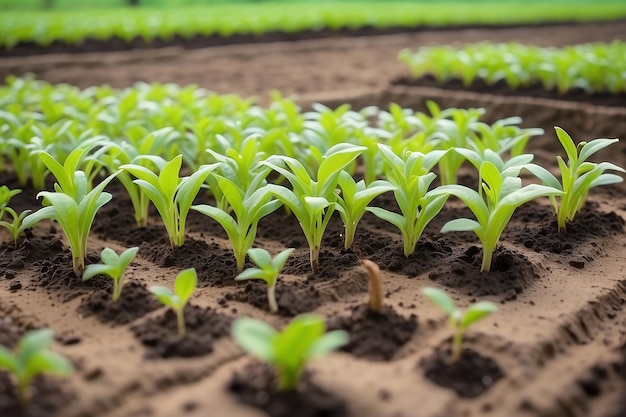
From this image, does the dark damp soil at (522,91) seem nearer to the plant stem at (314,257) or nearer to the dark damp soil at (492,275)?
the dark damp soil at (492,275)

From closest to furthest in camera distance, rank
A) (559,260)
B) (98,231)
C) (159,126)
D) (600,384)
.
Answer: (600,384), (559,260), (98,231), (159,126)

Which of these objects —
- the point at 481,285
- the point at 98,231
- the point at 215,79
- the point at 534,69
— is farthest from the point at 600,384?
the point at 215,79

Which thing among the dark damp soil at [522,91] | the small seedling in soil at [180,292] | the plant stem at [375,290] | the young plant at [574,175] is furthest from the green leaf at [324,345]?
the dark damp soil at [522,91]

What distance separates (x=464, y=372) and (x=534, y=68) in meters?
5.25

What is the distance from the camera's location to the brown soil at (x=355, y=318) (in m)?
1.98

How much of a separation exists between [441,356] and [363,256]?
979 mm

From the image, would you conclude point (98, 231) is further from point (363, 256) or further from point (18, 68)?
point (18, 68)

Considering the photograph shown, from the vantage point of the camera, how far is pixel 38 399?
1937 millimetres

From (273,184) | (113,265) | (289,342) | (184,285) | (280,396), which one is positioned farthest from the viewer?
(273,184)

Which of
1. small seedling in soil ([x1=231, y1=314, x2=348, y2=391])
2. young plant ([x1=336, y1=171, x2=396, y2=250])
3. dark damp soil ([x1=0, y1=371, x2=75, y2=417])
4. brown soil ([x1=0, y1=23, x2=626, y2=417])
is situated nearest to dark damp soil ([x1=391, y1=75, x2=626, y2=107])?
brown soil ([x1=0, y1=23, x2=626, y2=417])

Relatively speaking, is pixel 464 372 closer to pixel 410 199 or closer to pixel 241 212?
pixel 410 199

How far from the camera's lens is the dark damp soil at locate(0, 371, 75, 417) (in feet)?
6.17

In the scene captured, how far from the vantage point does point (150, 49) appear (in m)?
11.3

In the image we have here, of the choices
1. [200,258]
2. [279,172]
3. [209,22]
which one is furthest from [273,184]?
[209,22]
